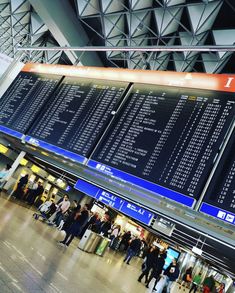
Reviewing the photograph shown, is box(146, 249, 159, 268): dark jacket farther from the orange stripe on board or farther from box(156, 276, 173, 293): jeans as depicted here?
the orange stripe on board

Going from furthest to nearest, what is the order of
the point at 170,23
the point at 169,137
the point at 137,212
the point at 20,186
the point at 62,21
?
the point at 20,186 < the point at 62,21 < the point at 170,23 < the point at 137,212 < the point at 169,137

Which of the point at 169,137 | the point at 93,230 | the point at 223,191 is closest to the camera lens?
the point at 223,191

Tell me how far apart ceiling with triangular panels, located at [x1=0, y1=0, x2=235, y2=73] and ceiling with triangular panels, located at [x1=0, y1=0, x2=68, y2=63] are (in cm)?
8

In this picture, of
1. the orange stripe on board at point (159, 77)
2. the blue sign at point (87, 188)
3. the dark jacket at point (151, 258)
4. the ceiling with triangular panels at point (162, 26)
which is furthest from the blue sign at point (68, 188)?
the blue sign at point (87, 188)

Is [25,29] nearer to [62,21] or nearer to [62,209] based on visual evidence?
[62,21]

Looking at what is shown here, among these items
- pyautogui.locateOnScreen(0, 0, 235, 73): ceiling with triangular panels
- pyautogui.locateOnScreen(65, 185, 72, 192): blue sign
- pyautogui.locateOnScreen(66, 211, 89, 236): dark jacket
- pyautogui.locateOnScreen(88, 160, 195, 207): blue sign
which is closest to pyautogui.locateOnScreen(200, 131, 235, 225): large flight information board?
pyautogui.locateOnScreen(88, 160, 195, 207): blue sign

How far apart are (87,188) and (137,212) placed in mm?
1631

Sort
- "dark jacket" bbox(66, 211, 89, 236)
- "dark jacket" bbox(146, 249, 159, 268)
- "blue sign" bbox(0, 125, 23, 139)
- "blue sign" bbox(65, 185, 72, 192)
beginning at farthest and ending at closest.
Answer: "blue sign" bbox(65, 185, 72, 192) < "dark jacket" bbox(146, 249, 159, 268) < "dark jacket" bbox(66, 211, 89, 236) < "blue sign" bbox(0, 125, 23, 139)

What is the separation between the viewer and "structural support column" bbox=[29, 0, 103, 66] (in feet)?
41.1

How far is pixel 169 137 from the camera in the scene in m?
6.56

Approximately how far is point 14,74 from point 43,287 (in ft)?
32.4

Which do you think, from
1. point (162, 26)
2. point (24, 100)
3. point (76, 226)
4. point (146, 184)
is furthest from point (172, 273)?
point (162, 26)

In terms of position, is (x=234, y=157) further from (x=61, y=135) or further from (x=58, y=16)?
(x=58, y=16)

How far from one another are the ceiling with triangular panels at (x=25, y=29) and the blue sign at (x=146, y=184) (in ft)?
35.8
